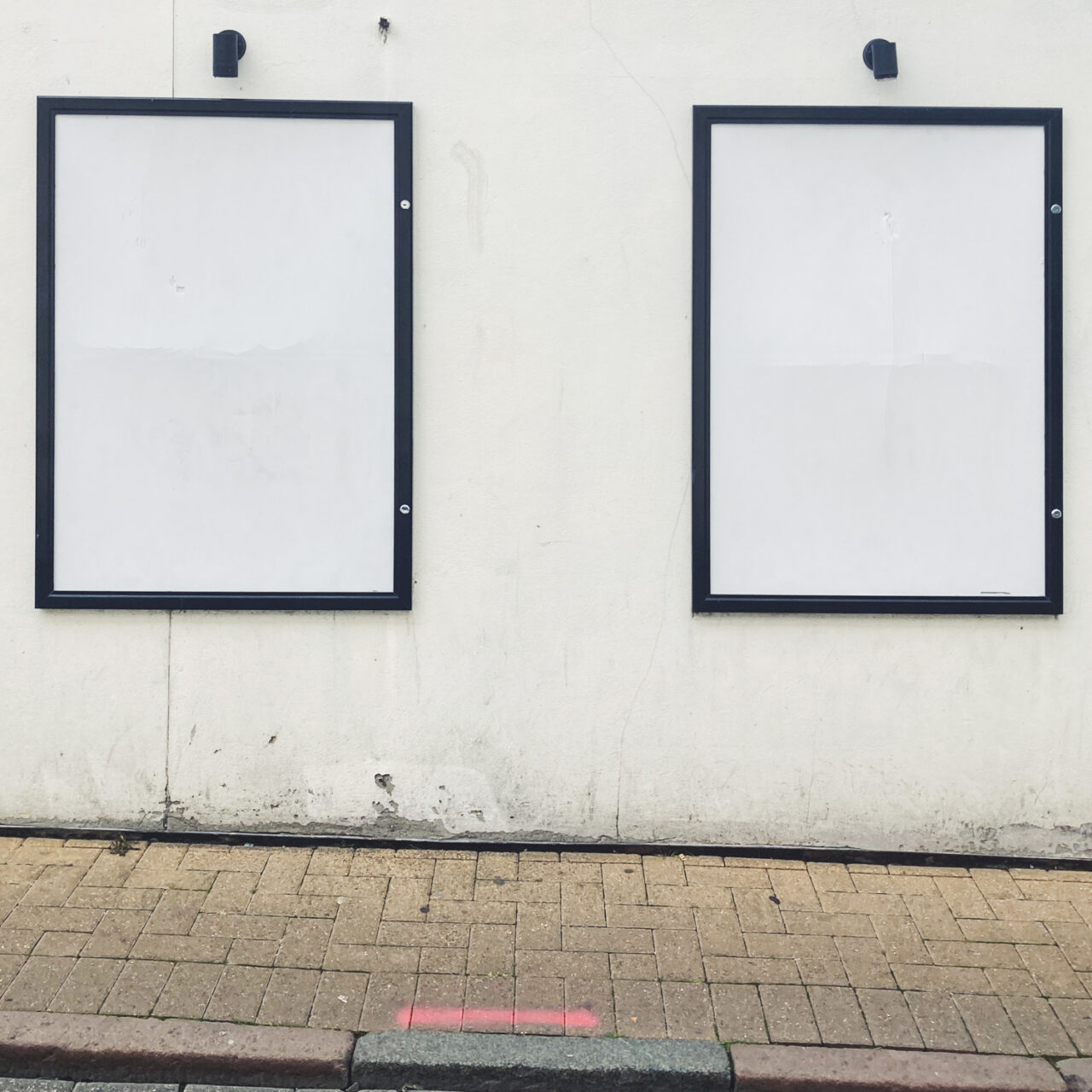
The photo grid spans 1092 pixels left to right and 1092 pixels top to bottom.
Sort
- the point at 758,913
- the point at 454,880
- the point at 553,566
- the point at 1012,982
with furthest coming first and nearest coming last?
the point at 553,566 < the point at 454,880 < the point at 758,913 < the point at 1012,982

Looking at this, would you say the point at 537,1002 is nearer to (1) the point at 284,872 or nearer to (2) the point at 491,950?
(2) the point at 491,950

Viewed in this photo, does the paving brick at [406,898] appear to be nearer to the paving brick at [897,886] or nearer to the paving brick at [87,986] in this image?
the paving brick at [87,986]

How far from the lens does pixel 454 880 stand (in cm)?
402

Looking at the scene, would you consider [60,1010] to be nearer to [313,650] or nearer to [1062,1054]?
[313,650]

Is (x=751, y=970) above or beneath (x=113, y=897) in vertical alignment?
beneath

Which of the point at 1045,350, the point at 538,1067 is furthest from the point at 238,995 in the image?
the point at 1045,350

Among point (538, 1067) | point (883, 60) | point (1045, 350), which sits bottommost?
point (538, 1067)

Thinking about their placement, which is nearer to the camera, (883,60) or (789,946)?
(789,946)

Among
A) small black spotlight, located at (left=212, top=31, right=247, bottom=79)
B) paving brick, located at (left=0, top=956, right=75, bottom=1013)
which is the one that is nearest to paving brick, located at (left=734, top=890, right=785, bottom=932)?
paving brick, located at (left=0, top=956, right=75, bottom=1013)

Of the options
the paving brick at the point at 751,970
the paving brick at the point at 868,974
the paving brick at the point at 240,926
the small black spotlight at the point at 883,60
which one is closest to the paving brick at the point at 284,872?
the paving brick at the point at 240,926

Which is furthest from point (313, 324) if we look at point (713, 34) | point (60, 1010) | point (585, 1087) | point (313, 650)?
point (585, 1087)

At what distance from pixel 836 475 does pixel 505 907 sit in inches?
90.2

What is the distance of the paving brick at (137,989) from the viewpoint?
10.2ft

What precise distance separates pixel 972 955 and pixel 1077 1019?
16.7 inches
